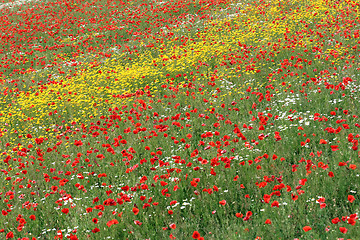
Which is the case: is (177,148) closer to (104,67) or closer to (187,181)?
(187,181)

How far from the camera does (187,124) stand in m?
6.28

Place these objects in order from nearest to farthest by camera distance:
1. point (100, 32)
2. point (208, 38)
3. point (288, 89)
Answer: point (288, 89)
point (208, 38)
point (100, 32)

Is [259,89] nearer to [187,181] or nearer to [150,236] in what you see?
[187,181]

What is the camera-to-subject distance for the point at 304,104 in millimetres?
6719

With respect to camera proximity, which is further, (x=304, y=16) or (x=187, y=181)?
(x=304, y=16)

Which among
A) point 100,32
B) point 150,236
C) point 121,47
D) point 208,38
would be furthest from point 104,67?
point 150,236

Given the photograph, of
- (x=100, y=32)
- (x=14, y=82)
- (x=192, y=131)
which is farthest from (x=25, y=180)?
(x=100, y=32)

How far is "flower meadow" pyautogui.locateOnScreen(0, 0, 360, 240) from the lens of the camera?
4246mm

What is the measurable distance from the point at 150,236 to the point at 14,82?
1157 cm

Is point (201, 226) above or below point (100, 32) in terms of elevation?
below

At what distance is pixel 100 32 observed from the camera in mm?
17891

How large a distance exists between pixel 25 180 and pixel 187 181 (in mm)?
3340

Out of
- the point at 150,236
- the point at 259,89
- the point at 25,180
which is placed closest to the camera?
the point at 150,236

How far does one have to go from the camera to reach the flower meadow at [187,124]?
4246 millimetres
